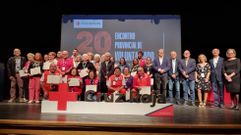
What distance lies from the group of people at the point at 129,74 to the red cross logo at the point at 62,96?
1020 mm

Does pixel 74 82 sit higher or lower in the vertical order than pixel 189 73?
lower

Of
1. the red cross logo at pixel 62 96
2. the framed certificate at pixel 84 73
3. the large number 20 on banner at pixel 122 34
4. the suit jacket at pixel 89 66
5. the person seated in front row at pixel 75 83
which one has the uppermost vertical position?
the large number 20 on banner at pixel 122 34

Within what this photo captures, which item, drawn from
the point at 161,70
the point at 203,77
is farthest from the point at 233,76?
the point at 161,70

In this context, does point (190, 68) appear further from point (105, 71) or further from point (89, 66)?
point (89, 66)

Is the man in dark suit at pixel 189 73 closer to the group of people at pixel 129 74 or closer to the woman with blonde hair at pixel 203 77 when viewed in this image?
the group of people at pixel 129 74

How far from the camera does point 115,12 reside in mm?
7543

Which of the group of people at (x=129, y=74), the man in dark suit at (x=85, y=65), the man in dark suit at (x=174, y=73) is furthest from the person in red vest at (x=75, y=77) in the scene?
the man in dark suit at (x=174, y=73)

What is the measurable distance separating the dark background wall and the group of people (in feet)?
6.40

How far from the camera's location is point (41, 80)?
19.0ft

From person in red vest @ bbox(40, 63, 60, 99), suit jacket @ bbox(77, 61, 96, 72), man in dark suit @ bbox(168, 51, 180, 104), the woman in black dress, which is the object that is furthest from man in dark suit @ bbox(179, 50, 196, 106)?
person in red vest @ bbox(40, 63, 60, 99)

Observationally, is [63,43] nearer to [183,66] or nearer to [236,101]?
[183,66]

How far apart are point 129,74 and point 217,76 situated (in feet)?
5.63

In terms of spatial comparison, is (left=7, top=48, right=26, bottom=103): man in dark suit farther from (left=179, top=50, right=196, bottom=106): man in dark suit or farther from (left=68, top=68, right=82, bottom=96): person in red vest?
(left=179, top=50, right=196, bottom=106): man in dark suit

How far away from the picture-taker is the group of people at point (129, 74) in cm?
516
